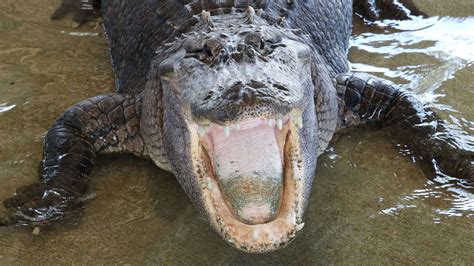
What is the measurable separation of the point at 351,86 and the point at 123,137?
1.30 metres

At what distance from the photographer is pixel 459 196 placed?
121 inches

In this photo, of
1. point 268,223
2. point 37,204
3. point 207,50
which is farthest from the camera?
point 37,204

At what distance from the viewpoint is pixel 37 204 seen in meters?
3.05

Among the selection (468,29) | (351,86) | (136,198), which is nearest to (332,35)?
(351,86)

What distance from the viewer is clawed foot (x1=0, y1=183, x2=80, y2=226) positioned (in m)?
3.00

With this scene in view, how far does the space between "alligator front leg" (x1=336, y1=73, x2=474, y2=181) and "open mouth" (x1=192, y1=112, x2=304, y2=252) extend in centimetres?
107

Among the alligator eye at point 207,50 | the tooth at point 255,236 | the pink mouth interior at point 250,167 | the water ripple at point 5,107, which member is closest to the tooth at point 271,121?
the pink mouth interior at point 250,167

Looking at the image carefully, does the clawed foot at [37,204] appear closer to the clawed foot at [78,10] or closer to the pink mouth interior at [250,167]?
the pink mouth interior at [250,167]

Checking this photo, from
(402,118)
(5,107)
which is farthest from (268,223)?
(5,107)

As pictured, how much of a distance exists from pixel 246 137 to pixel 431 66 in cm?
197

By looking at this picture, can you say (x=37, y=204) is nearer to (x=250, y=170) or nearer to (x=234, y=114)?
(x=250, y=170)

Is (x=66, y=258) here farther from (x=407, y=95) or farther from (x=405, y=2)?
(x=405, y=2)

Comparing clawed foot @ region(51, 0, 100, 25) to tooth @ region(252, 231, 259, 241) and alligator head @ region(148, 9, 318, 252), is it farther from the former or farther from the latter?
tooth @ region(252, 231, 259, 241)

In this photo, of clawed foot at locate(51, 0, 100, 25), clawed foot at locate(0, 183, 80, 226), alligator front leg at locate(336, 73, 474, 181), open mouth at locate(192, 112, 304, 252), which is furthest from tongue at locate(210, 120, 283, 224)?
clawed foot at locate(51, 0, 100, 25)
